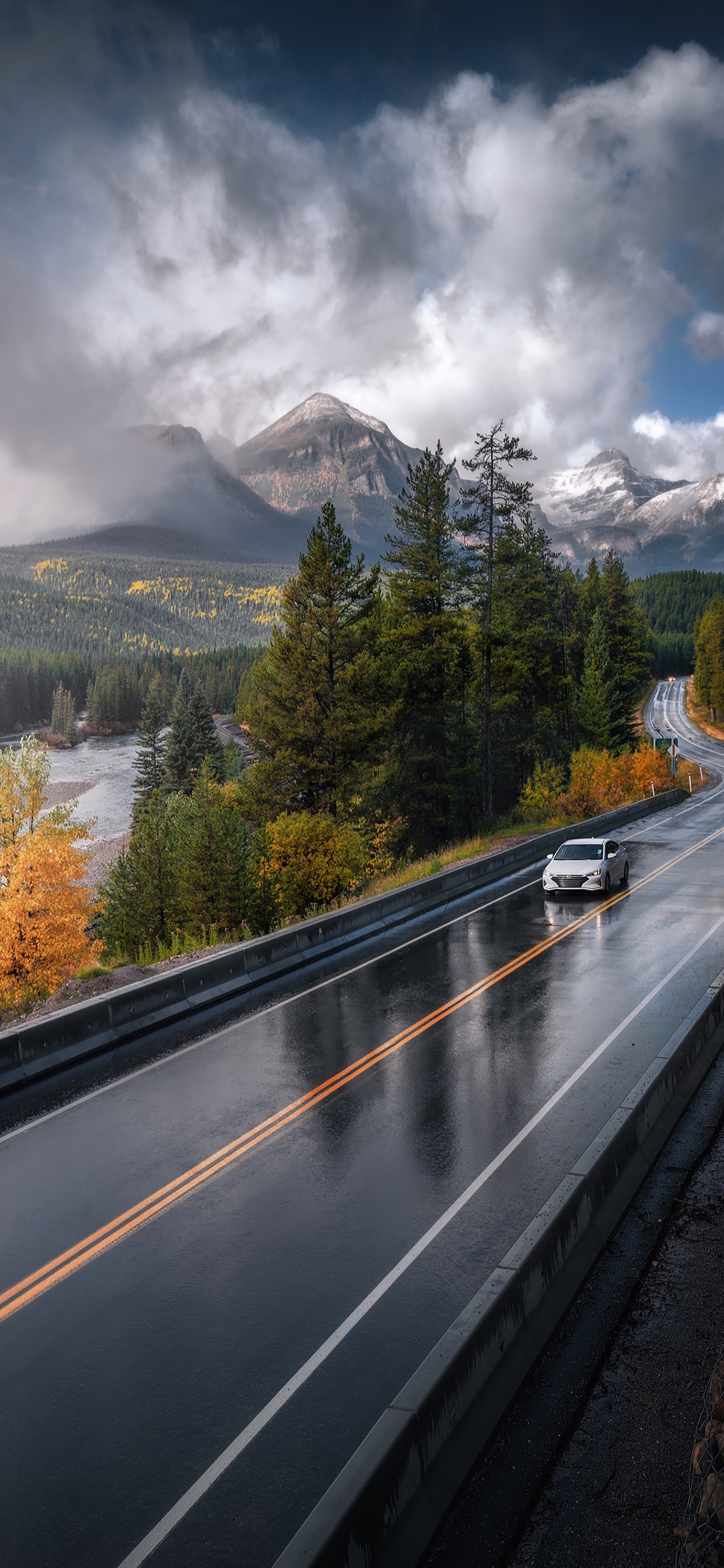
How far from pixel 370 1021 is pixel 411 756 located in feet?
99.8

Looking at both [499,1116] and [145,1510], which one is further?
[499,1116]

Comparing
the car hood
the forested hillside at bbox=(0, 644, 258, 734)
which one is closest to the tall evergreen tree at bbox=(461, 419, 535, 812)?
the car hood

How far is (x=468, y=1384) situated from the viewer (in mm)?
4969

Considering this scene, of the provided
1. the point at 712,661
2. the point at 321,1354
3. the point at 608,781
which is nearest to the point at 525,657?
the point at 608,781

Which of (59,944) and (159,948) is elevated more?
(159,948)

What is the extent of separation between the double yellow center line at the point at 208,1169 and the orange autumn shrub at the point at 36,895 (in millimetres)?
19699

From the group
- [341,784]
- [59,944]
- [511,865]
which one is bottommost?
[59,944]

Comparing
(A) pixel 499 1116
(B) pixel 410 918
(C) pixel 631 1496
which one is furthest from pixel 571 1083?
(B) pixel 410 918

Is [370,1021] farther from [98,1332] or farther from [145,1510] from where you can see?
[145,1510]

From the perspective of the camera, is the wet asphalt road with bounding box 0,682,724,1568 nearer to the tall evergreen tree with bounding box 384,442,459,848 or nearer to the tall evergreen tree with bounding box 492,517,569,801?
the tall evergreen tree with bounding box 384,442,459,848

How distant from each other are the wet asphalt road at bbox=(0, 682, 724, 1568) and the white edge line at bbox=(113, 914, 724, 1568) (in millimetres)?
32

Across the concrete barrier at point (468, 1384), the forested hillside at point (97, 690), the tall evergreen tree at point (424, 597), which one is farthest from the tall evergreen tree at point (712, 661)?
the concrete barrier at point (468, 1384)

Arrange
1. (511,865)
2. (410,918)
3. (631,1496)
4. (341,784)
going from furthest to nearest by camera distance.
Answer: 1. (341,784)
2. (511,865)
3. (410,918)
4. (631,1496)

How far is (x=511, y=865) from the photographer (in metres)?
27.1
